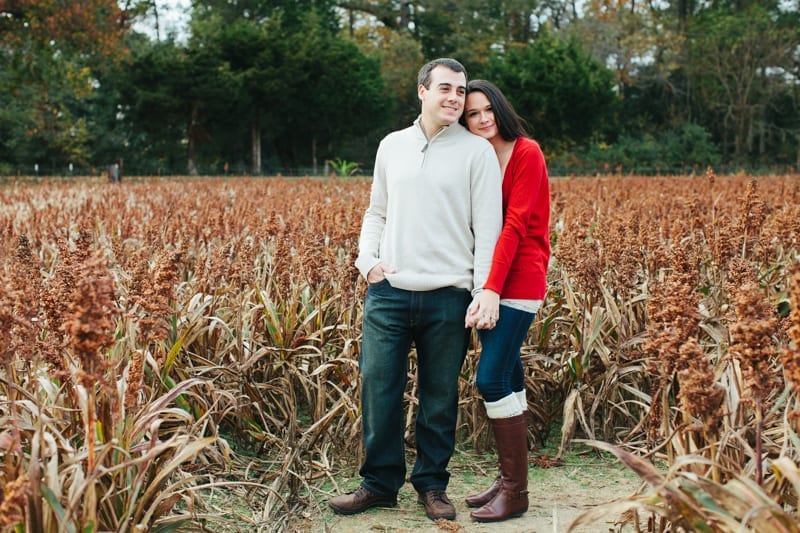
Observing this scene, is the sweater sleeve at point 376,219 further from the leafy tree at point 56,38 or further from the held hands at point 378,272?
the leafy tree at point 56,38

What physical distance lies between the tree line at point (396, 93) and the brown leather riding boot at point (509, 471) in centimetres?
3289

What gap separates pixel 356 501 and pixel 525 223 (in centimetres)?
149

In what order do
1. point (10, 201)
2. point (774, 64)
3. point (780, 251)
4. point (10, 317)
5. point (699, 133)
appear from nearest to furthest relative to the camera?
point (10, 317)
point (780, 251)
point (10, 201)
point (699, 133)
point (774, 64)

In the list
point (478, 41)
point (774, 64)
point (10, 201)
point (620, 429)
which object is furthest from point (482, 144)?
→ point (478, 41)

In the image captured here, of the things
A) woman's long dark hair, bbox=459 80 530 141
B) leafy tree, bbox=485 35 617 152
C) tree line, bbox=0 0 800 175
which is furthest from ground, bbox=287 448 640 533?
leafy tree, bbox=485 35 617 152

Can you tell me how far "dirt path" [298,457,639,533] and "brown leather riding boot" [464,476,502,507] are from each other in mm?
55

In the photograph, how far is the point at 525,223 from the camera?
10.9 feet

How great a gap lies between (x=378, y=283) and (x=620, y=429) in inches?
80.0

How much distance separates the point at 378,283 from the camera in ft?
11.6

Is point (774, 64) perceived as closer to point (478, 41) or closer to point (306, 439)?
point (478, 41)

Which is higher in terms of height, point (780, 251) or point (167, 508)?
point (780, 251)

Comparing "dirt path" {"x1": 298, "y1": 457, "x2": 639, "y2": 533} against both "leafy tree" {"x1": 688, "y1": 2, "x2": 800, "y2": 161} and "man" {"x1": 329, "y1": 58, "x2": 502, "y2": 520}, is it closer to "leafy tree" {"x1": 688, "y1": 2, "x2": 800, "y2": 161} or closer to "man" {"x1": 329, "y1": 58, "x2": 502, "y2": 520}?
"man" {"x1": 329, "y1": 58, "x2": 502, "y2": 520}

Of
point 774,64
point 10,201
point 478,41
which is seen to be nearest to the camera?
point 10,201

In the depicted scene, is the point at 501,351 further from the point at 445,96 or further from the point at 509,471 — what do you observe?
the point at 445,96
